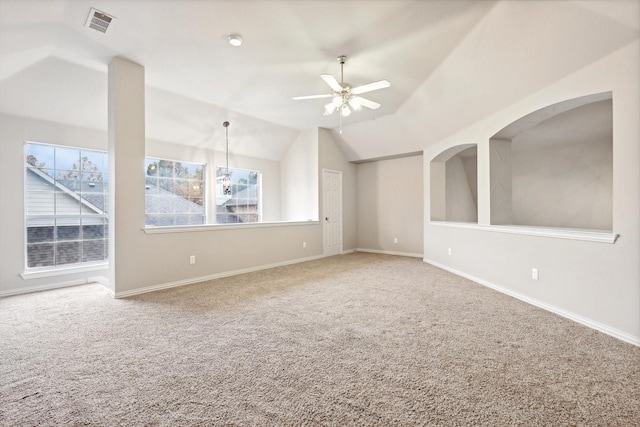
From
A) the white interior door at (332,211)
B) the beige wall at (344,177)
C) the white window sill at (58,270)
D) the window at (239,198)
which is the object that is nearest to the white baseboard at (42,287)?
the white window sill at (58,270)

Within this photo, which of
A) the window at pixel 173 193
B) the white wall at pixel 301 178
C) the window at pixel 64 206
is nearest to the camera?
the window at pixel 64 206

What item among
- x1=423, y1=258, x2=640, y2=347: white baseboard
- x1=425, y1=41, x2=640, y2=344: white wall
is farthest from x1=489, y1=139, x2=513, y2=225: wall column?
x1=423, y1=258, x2=640, y2=347: white baseboard

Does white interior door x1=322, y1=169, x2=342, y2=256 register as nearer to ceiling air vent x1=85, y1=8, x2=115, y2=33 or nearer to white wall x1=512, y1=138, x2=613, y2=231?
white wall x1=512, y1=138, x2=613, y2=231

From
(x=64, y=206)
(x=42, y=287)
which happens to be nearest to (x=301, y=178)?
(x=64, y=206)

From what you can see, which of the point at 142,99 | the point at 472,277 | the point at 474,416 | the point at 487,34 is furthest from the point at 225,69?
the point at 472,277

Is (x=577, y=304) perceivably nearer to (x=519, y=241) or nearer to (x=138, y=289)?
(x=519, y=241)

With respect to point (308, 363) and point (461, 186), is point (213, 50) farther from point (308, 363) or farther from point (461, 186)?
point (461, 186)

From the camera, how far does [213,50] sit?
3311 millimetres

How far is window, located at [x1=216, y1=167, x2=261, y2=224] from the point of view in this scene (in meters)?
6.44

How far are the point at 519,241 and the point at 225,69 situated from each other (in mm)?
4305

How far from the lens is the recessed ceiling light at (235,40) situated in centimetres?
302

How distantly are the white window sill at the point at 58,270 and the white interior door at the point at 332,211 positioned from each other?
13.8 ft

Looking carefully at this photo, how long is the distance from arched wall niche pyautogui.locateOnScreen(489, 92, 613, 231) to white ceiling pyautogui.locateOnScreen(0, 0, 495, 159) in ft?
5.90

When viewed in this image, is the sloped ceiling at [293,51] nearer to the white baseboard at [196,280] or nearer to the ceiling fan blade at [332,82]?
the ceiling fan blade at [332,82]
